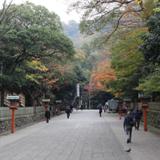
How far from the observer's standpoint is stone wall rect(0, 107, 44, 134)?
120 ft

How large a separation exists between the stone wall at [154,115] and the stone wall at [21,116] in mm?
10883

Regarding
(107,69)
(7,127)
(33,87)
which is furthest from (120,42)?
(107,69)

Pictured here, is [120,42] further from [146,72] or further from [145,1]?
[145,1]

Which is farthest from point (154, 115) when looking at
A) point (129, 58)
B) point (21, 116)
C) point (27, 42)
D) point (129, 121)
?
point (129, 121)

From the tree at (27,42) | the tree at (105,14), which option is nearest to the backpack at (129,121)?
the tree at (105,14)

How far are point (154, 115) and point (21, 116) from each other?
39.7ft

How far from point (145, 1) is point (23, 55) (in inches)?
988

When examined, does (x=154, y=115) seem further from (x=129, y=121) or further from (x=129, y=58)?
(x=129, y=121)

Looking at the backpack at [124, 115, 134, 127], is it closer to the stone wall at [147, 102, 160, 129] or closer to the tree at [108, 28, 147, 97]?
the tree at [108, 28, 147, 97]

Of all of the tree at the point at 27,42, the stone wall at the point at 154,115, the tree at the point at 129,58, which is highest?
the tree at the point at 27,42

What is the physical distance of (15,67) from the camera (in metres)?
51.5

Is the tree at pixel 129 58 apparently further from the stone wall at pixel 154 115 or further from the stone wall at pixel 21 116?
the stone wall at pixel 21 116

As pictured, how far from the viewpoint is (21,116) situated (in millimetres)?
46281

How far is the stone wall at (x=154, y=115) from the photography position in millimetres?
38806
